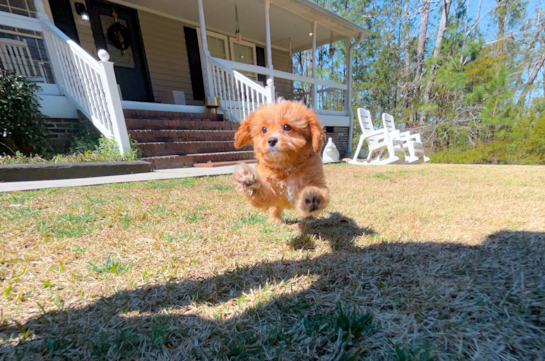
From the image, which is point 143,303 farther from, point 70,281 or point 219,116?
point 219,116

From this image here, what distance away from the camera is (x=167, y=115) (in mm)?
7625

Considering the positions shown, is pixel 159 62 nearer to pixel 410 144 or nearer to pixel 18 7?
pixel 18 7

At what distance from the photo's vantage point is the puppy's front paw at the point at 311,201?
71.1 inches

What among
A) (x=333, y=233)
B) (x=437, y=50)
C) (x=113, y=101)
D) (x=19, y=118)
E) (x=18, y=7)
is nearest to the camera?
(x=333, y=233)

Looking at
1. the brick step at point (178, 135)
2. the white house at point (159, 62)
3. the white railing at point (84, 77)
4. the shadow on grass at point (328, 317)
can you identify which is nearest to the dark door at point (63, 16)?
the white house at point (159, 62)

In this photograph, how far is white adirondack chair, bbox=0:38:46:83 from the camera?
7.18 m

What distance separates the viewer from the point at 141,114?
7086mm

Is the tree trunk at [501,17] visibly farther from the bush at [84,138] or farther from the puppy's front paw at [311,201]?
the bush at [84,138]

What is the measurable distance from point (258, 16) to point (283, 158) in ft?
34.8

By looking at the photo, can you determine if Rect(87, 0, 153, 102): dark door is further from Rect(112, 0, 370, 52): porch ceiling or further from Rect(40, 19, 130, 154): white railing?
Rect(40, 19, 130, 154): white railing

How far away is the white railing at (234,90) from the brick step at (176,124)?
2.25ft

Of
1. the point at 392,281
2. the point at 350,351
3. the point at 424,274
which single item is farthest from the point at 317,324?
the point at 424,274

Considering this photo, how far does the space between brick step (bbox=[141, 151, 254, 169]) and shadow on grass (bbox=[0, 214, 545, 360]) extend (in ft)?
18.6

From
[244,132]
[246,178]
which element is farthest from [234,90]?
[246,178]
